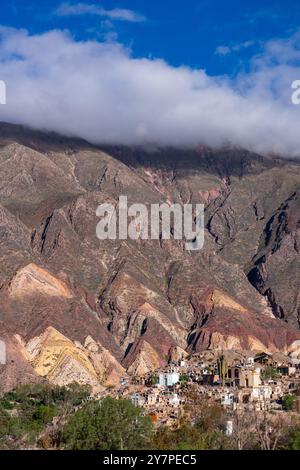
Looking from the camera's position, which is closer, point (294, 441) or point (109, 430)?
point (294, 441)

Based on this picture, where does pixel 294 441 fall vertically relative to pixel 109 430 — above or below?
below

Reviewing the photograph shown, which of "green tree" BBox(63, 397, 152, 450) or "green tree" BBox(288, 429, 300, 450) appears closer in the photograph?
"green tree" BBox(288, 429, 300, 450)

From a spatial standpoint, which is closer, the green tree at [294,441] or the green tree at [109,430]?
the green tree at [294,441]

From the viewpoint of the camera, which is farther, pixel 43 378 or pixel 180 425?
pixel 43 378

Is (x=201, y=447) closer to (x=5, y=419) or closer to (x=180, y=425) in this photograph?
(x=180, y=425)
